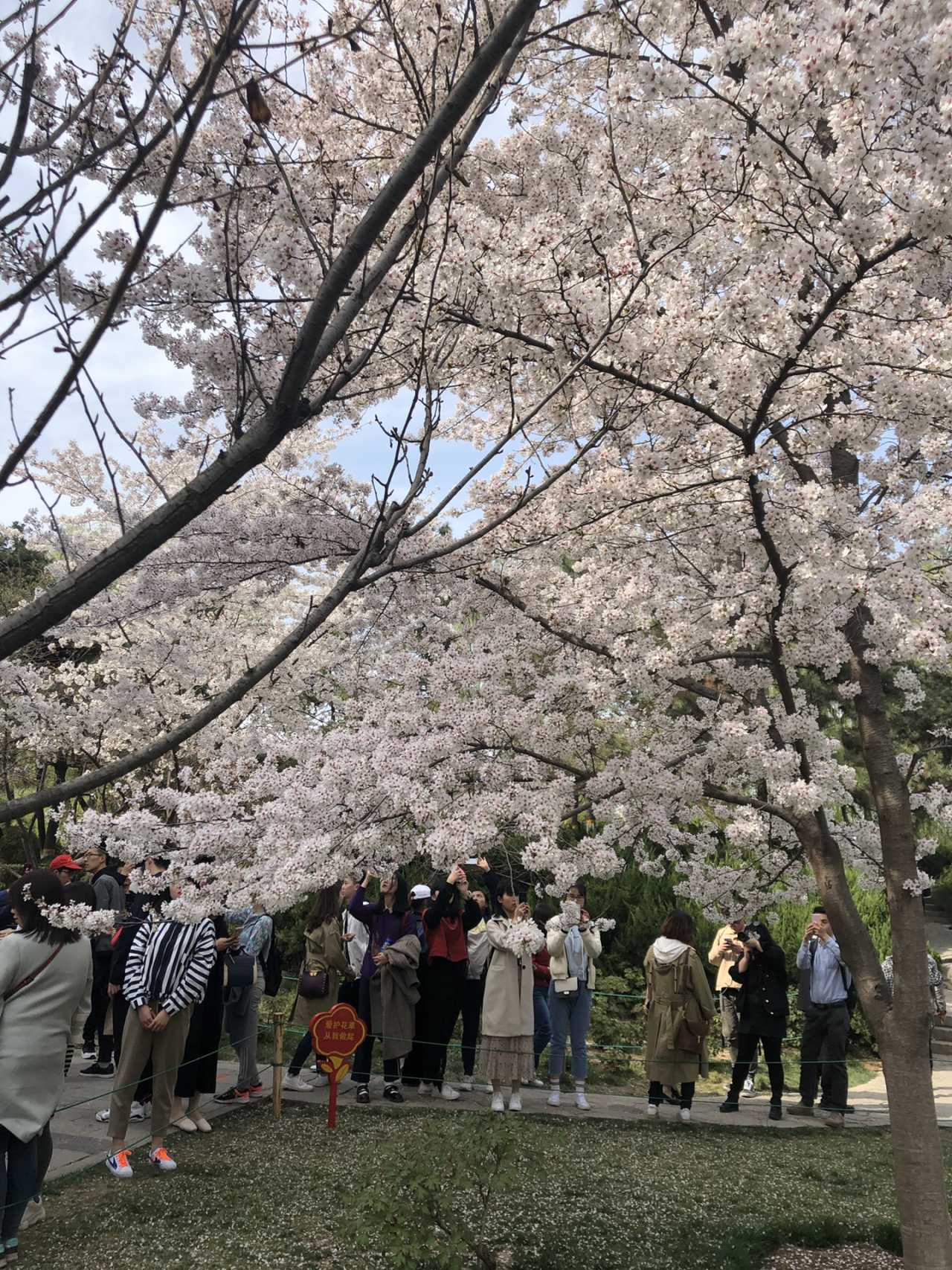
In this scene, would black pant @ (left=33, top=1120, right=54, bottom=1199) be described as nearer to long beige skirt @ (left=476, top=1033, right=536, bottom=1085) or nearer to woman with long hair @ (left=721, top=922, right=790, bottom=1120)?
long beige skirt @ (left=476, top=1033, right=536, bottom=1085)

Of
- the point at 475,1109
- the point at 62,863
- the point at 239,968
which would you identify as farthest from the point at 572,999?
the point at 62,863

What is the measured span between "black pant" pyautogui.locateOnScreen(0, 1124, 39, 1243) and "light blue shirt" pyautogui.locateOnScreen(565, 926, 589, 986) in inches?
179

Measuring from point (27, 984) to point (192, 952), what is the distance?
4.95 feet

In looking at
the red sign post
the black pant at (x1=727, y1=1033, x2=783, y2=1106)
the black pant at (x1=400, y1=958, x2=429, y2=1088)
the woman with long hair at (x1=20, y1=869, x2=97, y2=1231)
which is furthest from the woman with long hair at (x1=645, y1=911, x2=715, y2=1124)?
the woman with long hair at (x1=20, y1=869, x2=97, y2=1231)

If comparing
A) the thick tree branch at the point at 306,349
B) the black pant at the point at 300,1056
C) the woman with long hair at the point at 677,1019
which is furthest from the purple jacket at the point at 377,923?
the thick tree branch at the point at 306,349

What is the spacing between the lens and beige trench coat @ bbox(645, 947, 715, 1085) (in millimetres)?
7410

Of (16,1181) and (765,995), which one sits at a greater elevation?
(765,995)

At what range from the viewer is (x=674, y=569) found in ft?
19.2

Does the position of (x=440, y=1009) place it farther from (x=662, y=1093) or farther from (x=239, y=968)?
(x=662, y=1093)

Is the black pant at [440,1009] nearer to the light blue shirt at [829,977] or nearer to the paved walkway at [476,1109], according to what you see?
the paved walkway at [476,1109]

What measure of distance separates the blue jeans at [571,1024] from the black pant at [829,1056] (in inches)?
76.4

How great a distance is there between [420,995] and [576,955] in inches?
53.6

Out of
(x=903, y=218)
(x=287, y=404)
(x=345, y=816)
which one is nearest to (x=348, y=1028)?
(x=345, y=816)

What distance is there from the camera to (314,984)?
7.23 metres
